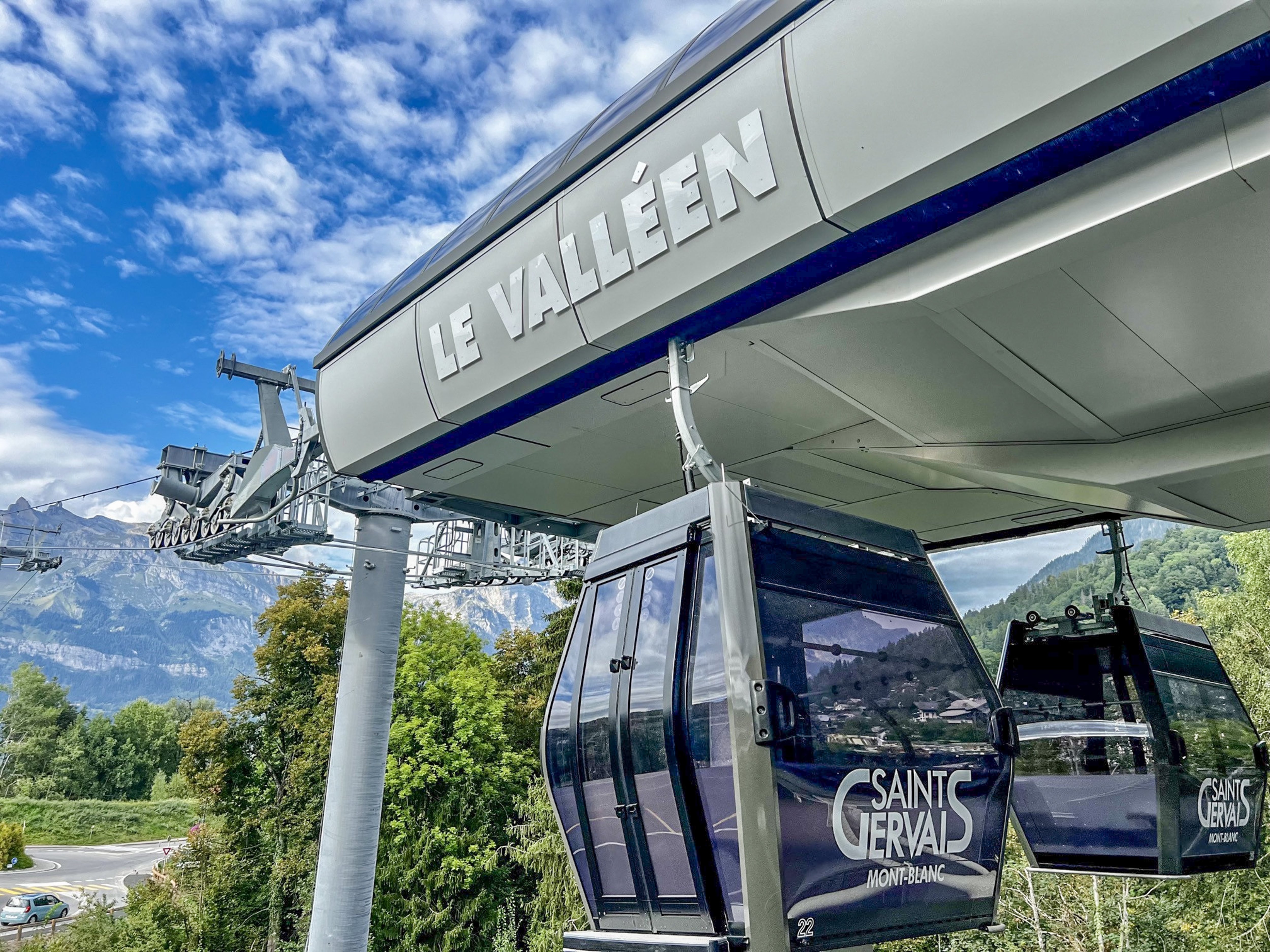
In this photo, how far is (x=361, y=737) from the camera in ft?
35.1

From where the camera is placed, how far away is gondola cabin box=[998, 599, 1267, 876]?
5199 mm

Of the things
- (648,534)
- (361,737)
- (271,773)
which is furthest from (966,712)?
(271,773)

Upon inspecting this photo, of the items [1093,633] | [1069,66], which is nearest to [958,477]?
[1093,633]

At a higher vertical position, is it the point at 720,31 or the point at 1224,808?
the point at 720,31

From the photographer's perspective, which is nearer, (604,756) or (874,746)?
(874,746)

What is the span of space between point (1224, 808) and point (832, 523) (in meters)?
4.17

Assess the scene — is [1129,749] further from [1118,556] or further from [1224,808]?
[1118,556]

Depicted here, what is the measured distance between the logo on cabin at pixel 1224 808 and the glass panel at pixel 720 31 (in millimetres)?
4967

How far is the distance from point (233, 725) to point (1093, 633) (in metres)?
28.0

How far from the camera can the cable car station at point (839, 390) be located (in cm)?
240

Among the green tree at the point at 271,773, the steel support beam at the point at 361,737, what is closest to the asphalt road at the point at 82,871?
the green tree at the point at 271,773

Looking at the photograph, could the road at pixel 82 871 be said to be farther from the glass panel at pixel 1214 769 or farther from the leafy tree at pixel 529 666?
the glass panel at pixel 1214 769

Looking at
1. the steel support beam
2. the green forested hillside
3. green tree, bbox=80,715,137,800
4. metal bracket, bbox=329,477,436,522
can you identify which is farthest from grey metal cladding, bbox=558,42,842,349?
green tree, bbox=80,715,137,800

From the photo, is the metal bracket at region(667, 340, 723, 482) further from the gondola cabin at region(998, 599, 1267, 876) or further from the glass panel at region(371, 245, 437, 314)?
the gondola cabin at region(998, 599, 1267, 876)
